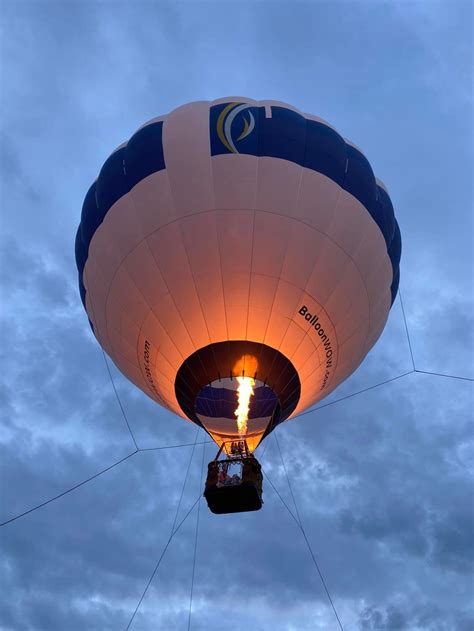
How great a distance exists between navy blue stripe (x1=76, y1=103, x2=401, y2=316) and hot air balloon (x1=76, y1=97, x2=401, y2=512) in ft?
0.08

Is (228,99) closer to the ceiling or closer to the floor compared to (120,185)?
closer to the ceiling

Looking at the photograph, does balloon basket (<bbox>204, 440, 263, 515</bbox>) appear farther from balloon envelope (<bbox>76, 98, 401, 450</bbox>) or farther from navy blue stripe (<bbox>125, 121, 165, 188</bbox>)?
navy blue stripe (<bbox>125, 121, 165, 188</bbox>)

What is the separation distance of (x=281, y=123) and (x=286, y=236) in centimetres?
206

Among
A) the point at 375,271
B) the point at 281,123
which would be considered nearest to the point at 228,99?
the point at 281,123

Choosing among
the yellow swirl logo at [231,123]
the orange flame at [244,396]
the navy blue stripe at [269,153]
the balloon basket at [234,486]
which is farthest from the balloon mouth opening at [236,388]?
the yellow swirl logo at [231,123]

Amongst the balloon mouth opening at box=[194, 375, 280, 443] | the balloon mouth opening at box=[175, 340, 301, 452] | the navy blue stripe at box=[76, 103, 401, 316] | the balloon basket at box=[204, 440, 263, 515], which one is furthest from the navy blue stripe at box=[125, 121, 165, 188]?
the balloon basket at box=[204, 440, 263, 515]

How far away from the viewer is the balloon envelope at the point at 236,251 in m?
11.3

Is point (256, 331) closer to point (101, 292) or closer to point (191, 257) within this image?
point (191, 257)

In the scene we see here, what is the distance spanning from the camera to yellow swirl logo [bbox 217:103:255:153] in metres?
11.4

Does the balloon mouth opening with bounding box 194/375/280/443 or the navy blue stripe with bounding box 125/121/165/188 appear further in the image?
the balloon mouth opening with bounding box 194/375/280/443

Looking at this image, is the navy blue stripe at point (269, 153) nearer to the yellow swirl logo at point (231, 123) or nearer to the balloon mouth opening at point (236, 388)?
the yellow swirl logo at point (231, 123)

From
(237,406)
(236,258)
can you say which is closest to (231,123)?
(236,258)

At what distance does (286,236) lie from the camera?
11.3m

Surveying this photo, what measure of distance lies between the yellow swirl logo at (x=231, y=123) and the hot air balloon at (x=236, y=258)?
3 cm
